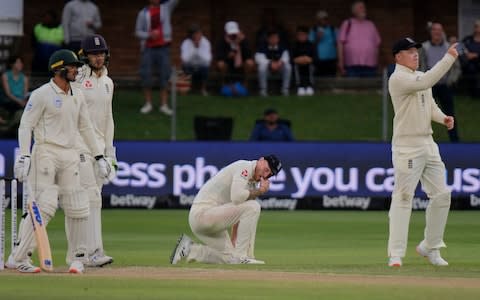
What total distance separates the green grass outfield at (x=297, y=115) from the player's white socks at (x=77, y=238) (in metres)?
11.2

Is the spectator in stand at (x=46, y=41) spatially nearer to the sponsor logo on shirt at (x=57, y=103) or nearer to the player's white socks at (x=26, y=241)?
the sponsor logo on shirt at (x=57, y=103)

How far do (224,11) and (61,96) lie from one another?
60.7 ft

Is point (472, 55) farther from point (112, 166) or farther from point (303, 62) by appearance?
point (112, 166)

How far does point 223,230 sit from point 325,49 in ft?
44.8

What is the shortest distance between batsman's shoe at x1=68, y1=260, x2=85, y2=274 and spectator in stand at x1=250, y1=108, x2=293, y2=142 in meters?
10.8

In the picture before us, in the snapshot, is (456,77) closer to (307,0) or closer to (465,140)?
(465,140)

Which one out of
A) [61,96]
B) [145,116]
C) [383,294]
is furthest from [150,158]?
[383,294]

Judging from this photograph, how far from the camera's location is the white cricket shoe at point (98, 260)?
14570 millimetres

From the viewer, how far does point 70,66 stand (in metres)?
13.8

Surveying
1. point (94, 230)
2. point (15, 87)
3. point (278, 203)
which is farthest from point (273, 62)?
point (94, 230)

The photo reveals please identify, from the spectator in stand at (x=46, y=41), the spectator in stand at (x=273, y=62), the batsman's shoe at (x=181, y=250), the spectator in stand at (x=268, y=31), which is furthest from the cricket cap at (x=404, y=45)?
the spectator in stand at (x=46, y=41)

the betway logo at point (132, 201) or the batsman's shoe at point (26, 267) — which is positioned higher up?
the batsman's shoe at point (26, 267)

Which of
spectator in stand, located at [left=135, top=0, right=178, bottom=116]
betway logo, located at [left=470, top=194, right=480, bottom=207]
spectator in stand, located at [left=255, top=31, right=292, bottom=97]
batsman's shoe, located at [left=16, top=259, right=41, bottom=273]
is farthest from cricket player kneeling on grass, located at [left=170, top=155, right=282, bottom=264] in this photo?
spectator in stand, located at [left=255, top=31, right=292, bottom=97]

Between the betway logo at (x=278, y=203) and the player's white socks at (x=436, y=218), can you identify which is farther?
the betway logo at (x=278, y=203)
